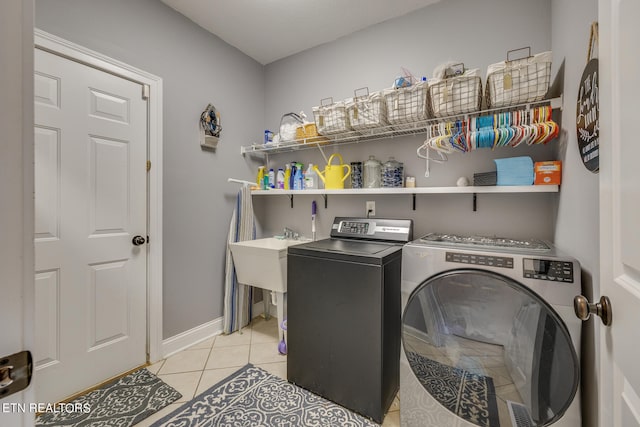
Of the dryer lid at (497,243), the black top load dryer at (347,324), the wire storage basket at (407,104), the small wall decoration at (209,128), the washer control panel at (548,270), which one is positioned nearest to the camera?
the washer control panel at (548,270)

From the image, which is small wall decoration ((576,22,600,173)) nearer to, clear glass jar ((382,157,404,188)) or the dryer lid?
the dryer lid

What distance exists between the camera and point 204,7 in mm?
2104

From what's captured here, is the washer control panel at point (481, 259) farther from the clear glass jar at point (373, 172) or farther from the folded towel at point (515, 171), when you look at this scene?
the clear glass jar at point (373, 172)

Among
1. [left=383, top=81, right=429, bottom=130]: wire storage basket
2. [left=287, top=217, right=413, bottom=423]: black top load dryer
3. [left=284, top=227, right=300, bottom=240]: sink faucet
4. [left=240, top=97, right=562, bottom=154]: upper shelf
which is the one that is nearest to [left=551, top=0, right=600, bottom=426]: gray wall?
[left=240, top=97, right=562, bottom=154]: upper shelf

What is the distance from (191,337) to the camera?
231 cm

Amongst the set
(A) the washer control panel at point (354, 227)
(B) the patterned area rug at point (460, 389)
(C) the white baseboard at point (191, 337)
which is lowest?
(C) the white baseboard at point (191, 337)

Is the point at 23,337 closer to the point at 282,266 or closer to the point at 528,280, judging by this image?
the point at 528,280

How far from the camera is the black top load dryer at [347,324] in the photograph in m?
1.47

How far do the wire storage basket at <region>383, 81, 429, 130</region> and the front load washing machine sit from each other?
88 centimetres

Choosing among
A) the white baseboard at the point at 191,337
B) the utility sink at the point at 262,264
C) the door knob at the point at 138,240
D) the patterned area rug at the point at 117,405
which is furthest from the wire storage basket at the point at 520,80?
the white baseboard at the point at 191,337

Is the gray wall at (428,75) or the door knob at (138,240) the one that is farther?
the door knob at (138,240)

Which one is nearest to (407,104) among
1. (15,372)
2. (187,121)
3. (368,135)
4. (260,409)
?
(368,135)

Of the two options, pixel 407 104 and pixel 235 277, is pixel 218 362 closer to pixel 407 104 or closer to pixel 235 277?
pixel 235 277

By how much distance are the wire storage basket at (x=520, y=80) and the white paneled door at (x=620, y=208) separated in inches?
33.5
